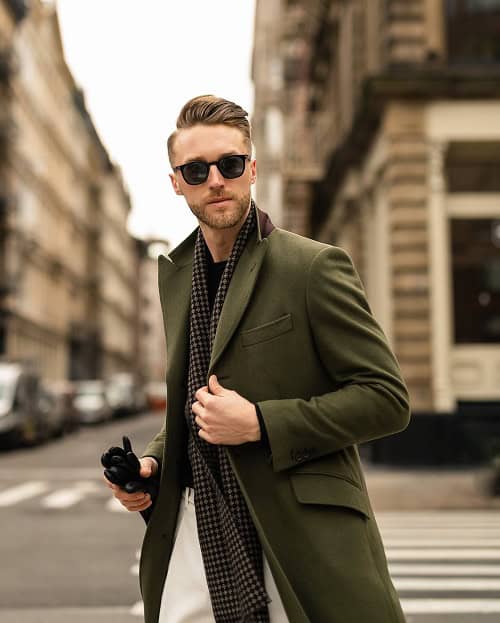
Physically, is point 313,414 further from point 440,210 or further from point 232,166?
point 440,210

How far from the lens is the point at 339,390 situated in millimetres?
2379

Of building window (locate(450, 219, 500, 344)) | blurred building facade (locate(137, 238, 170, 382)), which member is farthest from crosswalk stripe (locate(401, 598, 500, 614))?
blurred building facade (locate(137, 238, 170, 382))

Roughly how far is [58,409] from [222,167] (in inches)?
1318

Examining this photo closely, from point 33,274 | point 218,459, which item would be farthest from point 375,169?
point 33,274

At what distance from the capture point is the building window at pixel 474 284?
63.0ft

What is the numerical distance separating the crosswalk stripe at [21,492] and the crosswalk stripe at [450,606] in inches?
337

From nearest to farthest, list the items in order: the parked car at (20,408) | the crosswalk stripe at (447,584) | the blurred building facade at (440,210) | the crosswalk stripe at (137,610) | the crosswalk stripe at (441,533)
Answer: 1. the crosswalk stripe at (137,610)
2. the crosswalk stripe at (447,584)
3. the crosswalk stripe at (441,533)
4. the blurred building facade at (440,210)
5. the parked car at (20,408)

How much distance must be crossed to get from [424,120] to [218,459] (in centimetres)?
1717

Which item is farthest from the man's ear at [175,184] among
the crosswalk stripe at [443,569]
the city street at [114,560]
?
the crosswalk stripe at [443,569]

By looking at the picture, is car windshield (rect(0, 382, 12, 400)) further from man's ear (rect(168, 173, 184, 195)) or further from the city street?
man's ear (rect(168, 173, 184, 195))

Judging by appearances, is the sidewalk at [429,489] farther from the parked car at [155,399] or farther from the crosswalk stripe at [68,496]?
the parked car at [155,399]

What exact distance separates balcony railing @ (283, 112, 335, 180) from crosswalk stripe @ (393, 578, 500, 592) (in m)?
21.7

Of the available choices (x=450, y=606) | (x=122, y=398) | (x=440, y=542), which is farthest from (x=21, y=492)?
(x=122, y=398)

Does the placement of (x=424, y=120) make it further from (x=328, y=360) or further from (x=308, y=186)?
(x=328, y=360)
